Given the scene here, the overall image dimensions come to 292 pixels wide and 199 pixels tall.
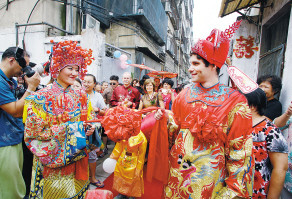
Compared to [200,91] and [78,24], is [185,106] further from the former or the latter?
[78,24]

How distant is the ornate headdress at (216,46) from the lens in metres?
1.48

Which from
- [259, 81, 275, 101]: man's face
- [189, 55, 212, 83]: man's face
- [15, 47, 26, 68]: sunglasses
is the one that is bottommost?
[259, 81, 275, 101]: man's face

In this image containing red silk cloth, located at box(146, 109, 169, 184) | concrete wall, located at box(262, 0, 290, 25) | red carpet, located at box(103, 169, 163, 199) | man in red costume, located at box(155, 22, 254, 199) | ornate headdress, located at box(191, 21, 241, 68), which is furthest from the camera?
concrete wall, located at box(262, 0, 290, 25)

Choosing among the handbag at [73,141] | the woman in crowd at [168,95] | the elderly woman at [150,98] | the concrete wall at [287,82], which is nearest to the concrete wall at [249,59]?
the woman in crowd at [168,95]

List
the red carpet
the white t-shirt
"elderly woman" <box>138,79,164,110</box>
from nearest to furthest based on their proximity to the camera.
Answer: the red carpet
the white t-shirt
"elderly woman" <box>138,79,164,110</box>

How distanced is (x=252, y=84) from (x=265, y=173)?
37.4 inches

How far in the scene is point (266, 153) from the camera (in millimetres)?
1751

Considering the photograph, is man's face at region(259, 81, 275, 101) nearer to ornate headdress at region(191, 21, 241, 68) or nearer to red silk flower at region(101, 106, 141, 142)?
ornate headdress at region(191, 21, 241, 68)

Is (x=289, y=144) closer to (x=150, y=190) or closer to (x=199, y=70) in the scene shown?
(x=199, y=70)

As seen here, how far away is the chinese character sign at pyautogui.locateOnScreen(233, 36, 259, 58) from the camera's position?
15.9 feet

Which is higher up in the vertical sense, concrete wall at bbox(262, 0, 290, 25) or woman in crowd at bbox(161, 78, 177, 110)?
concrete wall at bbox(262, 0, 290, 25)

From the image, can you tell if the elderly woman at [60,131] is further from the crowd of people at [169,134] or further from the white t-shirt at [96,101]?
the white t-shirt at [96,101]

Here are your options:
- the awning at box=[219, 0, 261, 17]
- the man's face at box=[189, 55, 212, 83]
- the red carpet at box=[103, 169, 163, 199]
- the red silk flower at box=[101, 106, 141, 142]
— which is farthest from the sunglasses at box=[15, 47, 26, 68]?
the awning at box=[219, 0, 261, 17]

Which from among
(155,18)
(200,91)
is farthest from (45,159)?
(155,18)
